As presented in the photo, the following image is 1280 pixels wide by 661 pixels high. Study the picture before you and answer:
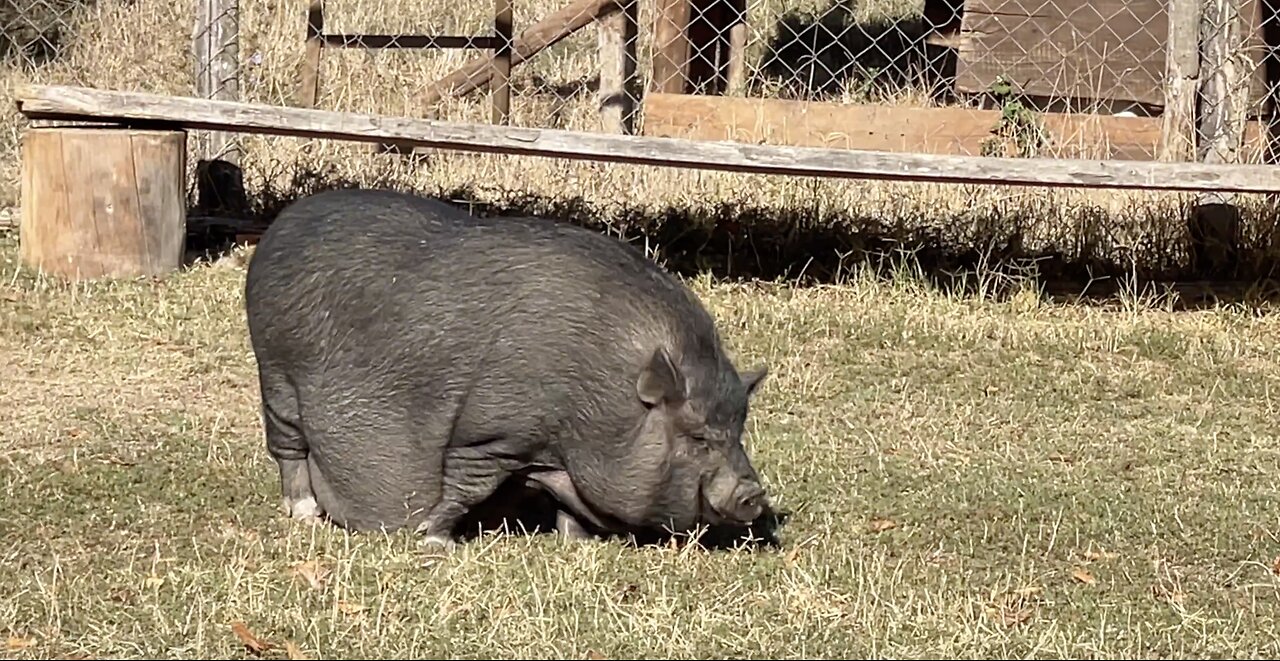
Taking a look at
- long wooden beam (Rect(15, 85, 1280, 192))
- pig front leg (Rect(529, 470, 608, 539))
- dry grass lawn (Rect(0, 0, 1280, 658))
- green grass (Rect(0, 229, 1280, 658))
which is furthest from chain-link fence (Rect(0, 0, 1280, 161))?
pig front leg (Rect(529, 470, 608, 539))

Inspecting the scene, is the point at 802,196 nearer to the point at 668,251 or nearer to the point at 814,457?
the point at 668,251

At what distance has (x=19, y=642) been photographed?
3.86m

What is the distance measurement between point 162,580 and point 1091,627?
86.7 inches

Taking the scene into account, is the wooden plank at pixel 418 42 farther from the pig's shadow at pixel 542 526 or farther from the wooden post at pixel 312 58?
the pig's shadow at pixel 542 526

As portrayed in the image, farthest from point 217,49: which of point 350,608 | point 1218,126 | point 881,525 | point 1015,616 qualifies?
point 1015,616

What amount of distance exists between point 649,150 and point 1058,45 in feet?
15.4

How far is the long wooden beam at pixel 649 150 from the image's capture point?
7.37 meters

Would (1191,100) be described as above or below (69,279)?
above

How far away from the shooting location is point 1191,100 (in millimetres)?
8391

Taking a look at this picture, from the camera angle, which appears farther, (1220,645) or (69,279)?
(69,279)

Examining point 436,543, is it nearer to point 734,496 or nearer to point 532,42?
point 734,496

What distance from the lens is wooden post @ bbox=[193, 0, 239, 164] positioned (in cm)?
851

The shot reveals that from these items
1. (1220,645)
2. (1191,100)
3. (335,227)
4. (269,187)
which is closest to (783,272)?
(1191,100)

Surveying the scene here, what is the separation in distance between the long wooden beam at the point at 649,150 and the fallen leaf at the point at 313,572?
3.45 metres
